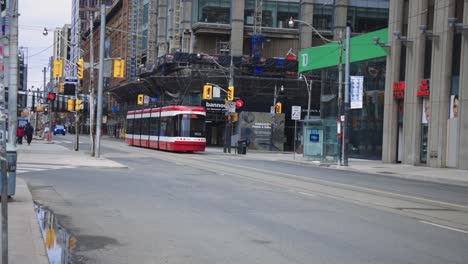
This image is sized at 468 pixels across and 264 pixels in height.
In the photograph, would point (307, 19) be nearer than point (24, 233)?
No

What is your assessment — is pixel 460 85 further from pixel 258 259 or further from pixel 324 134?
pixel 258 259

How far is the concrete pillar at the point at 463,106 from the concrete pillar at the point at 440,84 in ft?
4.30

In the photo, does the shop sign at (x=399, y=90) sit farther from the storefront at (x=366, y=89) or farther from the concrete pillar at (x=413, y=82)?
the storefront at (x=366, y=89)

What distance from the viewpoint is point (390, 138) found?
125 ft

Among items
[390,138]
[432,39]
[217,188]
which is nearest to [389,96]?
[390,138]

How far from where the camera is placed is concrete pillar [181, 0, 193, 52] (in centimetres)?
7110

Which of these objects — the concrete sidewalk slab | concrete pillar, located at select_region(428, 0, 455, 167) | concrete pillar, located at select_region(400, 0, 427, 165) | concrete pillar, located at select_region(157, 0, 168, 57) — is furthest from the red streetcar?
concrete pillar, located at select_region(157, 0, 168, 57)

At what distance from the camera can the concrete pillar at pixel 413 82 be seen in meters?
35.4

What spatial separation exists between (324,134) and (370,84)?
6.45 meters

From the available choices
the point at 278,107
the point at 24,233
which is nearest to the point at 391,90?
the point at 278,107

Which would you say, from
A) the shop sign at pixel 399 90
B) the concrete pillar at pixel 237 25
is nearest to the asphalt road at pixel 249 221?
the shop sign at pixel 399 90

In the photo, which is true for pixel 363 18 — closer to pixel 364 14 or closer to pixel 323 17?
pixel 364 14

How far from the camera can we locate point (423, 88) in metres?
34.7

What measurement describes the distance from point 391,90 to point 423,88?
3741 mm
